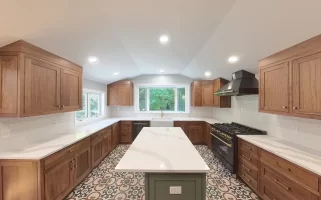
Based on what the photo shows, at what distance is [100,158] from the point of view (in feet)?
12.9

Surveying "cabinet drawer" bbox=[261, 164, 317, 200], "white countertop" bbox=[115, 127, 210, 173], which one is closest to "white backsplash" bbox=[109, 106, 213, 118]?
"white countertop" bbox=[115, 127, 210, 173]

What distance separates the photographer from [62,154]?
7.80ft

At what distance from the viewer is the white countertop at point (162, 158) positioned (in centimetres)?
159

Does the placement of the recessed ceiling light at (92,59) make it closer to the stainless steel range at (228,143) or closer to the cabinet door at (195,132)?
the stainless steel range at (228,143)

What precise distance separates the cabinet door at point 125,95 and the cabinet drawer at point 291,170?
4374mm

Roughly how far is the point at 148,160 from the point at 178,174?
346 mm

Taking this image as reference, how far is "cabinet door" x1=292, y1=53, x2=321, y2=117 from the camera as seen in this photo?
1.81 metres

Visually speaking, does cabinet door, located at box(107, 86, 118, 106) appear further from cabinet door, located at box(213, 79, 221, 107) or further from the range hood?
the range hood

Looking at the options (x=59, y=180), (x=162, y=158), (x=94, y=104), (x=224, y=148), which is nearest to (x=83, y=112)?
(x=94, y=104)

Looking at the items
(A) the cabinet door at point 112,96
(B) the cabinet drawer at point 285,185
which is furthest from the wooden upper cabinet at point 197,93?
(B) the cabinet drawer at point 285,185

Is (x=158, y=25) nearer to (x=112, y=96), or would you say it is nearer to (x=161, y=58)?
(x=161, y=58)

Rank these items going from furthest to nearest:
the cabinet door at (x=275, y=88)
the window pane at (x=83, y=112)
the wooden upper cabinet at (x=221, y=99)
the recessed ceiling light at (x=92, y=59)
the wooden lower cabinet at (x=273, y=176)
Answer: the wooden upper cabinet at (x=221, y=99)
the window pane at (x=83, y=112)
the recessed ceiling light at (x=92, y=59)
the cabinet door at (x=275, y=88)
the wooden lower cabinet at (x=273, y=176)

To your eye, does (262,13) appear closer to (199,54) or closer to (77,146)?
(199,54)

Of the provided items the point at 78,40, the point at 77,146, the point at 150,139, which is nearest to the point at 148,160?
the point at 150,139
